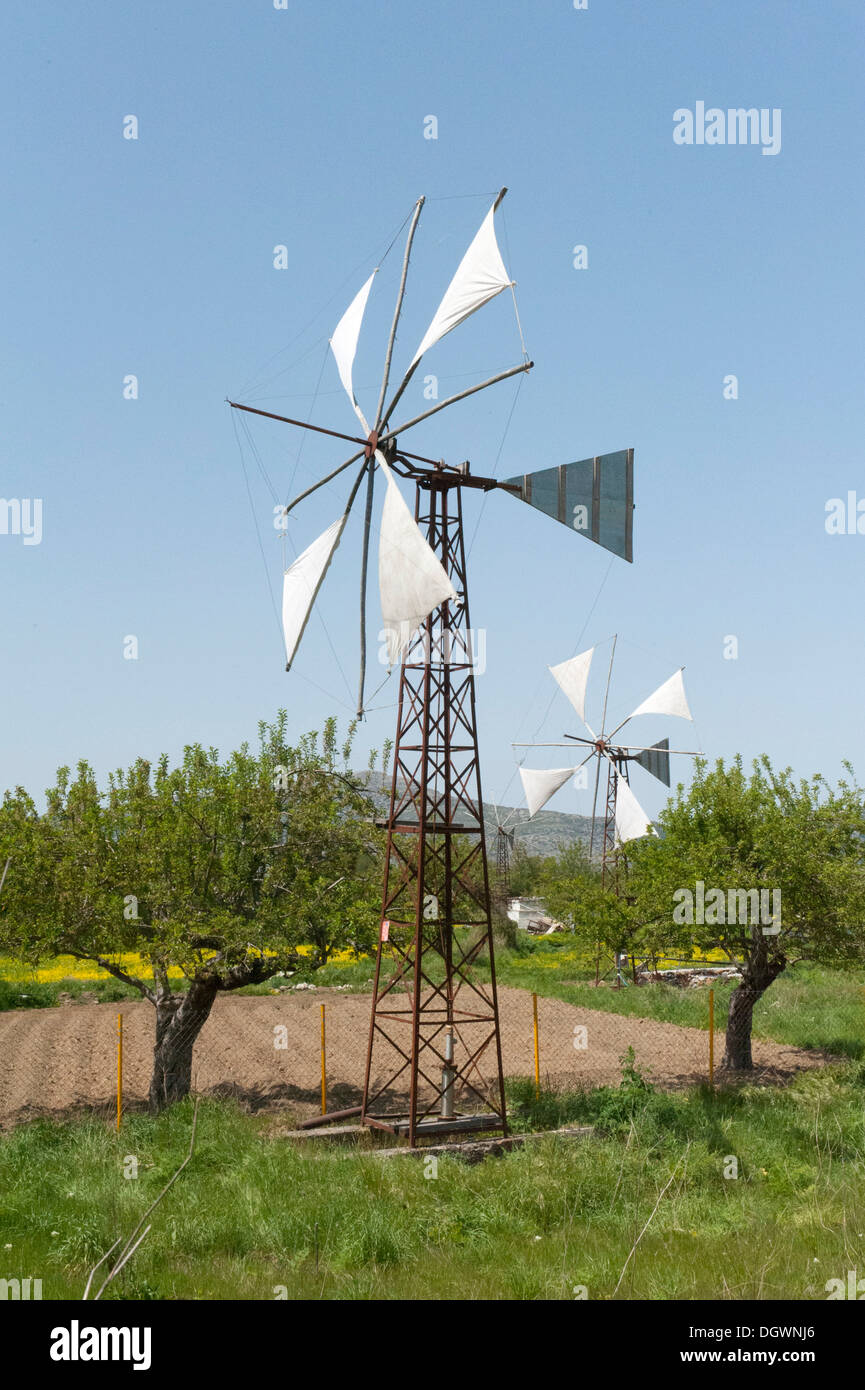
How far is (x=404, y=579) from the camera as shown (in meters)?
14.4

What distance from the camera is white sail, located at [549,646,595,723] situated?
152 ft

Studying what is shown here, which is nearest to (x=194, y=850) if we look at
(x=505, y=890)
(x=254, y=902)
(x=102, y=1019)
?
(x=254, y=902)

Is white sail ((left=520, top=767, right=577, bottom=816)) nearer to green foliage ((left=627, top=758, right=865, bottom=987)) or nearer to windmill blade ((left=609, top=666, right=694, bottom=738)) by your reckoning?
windmill blade ((left=609, top=666, right=694, bottom=738))

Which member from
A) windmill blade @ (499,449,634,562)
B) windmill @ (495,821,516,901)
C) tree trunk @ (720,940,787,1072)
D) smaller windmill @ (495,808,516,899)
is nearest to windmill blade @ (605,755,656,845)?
smaller windmill @ (495,808,516,899)

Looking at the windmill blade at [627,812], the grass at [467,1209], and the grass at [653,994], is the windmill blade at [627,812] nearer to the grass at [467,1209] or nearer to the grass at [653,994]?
the grass at [653,994]

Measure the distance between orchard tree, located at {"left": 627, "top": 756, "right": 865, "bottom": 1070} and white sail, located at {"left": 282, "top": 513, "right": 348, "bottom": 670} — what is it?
8949 millimetres

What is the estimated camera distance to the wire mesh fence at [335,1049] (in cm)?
2081

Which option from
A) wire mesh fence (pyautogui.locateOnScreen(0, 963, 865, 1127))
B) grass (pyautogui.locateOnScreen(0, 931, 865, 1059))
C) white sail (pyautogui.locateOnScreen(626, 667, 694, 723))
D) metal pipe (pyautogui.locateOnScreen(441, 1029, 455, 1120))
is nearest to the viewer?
metal pipe (pyautogui.locateOnScreen(441, 1029, 455, 1120))

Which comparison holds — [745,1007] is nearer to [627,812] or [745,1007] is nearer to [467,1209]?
[467,1209]

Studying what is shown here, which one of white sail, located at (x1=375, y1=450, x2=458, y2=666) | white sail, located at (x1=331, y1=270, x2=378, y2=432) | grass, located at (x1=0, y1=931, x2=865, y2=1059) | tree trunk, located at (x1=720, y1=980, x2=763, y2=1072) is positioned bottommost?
grass, located at (x1=0, y1=931, x2=865, y2=1059)

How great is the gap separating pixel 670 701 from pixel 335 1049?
2303 centimetres

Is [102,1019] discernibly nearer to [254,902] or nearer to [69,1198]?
[254,902]

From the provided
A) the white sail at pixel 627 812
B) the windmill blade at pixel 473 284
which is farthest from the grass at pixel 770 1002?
the windmill blade at pixel 473 284
